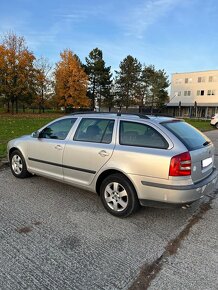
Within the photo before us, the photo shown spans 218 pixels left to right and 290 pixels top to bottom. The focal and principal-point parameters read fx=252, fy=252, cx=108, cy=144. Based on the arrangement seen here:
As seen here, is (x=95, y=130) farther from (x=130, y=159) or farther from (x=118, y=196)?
(x=118, y=196)

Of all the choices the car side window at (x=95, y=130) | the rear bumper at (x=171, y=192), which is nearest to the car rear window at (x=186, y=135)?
the rear bumper at (x=171, y=192)

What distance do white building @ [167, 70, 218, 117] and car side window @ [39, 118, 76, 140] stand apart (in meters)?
51.1

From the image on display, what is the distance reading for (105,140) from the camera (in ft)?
13.1

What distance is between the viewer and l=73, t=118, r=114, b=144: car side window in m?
4.04

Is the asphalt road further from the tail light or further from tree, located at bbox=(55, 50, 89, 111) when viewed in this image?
tree, located at bbox=(55, 50, 89, 111)

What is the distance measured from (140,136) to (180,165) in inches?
29.3

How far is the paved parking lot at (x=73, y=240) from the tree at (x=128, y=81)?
47.8 meters

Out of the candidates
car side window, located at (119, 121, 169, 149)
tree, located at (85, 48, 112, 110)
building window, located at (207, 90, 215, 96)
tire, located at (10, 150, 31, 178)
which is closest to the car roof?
car side window, located at (119, 121, 169, 149)

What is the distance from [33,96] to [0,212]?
34258 mm

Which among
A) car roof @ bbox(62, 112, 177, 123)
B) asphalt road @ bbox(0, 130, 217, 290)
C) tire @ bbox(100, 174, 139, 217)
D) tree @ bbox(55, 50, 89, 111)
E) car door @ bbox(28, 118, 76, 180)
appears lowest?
asphalt road @ bbox(0, 130, 217, 290)

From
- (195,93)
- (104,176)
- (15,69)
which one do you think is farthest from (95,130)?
(195,93)

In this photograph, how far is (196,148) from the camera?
3623mm

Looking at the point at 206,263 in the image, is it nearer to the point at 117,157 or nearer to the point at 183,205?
the point at 183,205

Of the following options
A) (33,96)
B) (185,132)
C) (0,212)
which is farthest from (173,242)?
(33,96)
